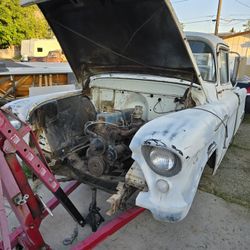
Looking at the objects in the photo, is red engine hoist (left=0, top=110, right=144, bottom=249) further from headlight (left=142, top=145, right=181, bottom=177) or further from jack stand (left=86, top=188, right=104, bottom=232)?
headlight (left=142, top=145, right=181, bottom=177)

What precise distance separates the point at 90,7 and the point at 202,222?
8.61ft

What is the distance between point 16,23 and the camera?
27.3 meters

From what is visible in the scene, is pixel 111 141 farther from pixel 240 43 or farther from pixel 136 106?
pixel 240 43

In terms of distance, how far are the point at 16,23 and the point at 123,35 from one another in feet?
94.5

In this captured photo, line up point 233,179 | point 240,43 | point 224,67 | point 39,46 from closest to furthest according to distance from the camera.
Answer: point 233,179, point 224,67, point 240,43, point 39,46

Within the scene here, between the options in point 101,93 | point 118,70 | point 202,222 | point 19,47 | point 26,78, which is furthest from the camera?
point 19,47

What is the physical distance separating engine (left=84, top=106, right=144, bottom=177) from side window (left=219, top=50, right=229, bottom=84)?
1412mm

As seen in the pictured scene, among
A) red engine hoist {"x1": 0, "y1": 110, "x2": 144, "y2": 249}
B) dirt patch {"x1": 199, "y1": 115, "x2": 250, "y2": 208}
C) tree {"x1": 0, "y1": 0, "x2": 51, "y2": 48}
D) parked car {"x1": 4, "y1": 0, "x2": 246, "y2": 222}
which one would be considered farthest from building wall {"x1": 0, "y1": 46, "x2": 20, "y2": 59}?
red engine hoist {"x1": 0, "y1": 110, "x2": 144, "y2": 249}

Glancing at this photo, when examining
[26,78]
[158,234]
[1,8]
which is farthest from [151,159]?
[1,8]

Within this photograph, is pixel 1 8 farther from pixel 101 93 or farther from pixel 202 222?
pixel 202 222

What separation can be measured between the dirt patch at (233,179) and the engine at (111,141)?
4.55 feet

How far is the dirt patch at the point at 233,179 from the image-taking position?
326 centimetres

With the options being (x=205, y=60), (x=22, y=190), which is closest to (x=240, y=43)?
(x=205, y=60)

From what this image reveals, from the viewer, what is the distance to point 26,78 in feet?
21.6
